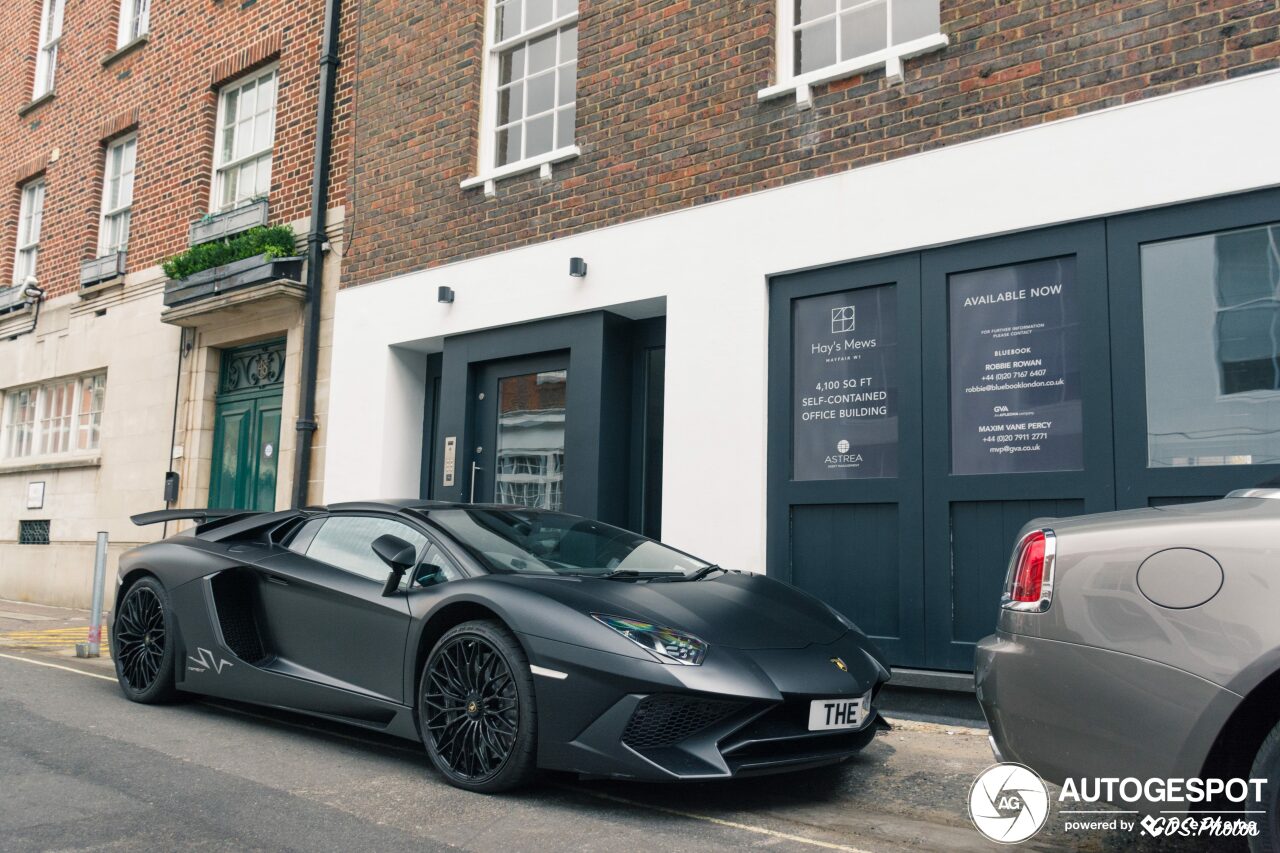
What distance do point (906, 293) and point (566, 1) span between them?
4.74 meters

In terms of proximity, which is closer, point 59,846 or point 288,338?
point 59,846

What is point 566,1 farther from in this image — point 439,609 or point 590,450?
point 439,609

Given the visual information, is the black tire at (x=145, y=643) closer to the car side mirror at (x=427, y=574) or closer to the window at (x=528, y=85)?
the car side mirror at (x=427, y=574)

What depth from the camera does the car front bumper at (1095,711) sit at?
9.31ft

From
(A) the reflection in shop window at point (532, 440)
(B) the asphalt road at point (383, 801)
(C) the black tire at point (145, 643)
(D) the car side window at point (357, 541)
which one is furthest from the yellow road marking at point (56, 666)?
(A) the reflection in shop window at point (532, 440)

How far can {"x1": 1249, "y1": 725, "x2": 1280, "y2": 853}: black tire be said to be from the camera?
2.70m

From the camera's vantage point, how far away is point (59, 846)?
3.53 m

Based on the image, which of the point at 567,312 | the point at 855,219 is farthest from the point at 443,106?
the point at 855,219

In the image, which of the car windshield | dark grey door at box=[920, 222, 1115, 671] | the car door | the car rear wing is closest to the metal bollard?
the car rear wing

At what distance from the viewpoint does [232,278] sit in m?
11.8

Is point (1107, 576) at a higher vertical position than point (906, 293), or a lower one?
lower

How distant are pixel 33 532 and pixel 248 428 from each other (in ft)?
17.2

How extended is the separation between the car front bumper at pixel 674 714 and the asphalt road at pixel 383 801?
0.73ft

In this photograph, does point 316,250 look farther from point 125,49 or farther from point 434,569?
point 434,569
